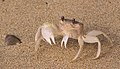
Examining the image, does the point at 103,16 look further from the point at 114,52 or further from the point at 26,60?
the point at 26,60

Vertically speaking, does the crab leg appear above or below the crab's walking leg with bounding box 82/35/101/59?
above

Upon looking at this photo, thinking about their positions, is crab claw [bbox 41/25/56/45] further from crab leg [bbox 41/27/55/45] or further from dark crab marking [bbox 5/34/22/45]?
dark crab marking [bbox 5/34/22/45]

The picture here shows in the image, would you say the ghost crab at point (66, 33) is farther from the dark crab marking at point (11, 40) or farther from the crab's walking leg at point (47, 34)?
the dark crab marking at point (11, 40)

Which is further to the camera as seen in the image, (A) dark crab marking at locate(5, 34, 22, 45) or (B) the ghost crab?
(A) dark crab marking at locate(5, 34, 22, 45)

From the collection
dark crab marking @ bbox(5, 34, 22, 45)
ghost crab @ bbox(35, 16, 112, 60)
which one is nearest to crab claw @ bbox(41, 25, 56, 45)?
ghost crab @ bbox(35, 16, 112, 60)

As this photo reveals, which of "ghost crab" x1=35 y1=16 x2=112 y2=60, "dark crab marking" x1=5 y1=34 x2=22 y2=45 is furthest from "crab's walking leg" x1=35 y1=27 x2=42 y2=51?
"dark crab marking" x1=5 y1=34 x2=22 y2=45

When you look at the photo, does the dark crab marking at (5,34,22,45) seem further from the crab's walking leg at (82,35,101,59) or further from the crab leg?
the crab's walking leg at (82,35,101,59)

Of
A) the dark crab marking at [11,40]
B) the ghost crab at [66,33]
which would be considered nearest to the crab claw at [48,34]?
the ghost crab at [66,33]

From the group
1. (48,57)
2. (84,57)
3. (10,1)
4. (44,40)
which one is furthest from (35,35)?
(10,1)
